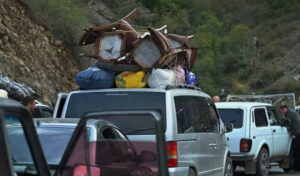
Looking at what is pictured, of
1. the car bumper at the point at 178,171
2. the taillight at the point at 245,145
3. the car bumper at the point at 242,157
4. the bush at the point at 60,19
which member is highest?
the bush at the point at 60,19

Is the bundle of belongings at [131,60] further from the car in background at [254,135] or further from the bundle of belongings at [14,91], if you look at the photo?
the car in background at [254,135]

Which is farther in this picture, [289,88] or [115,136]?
[289,88]

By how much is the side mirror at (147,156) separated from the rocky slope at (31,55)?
1681 centimetres

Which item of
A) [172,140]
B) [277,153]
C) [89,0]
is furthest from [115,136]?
[89,0]

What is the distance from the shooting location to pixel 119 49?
11.2 m

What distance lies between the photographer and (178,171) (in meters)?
9.09

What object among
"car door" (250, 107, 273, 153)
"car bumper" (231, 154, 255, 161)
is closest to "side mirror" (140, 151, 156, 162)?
"car bumper" (231, 154, 255, 161)

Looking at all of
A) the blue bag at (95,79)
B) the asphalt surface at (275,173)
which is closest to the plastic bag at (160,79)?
the blue bag at (95,79)

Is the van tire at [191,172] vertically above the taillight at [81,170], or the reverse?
the taillight at [81,170]

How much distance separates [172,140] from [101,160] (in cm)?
355

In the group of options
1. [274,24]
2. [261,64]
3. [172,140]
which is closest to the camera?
[172,140]

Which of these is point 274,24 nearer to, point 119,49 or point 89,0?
point 89,0

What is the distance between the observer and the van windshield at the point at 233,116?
48.3 ft

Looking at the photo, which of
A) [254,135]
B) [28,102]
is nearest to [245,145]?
[254,135]
